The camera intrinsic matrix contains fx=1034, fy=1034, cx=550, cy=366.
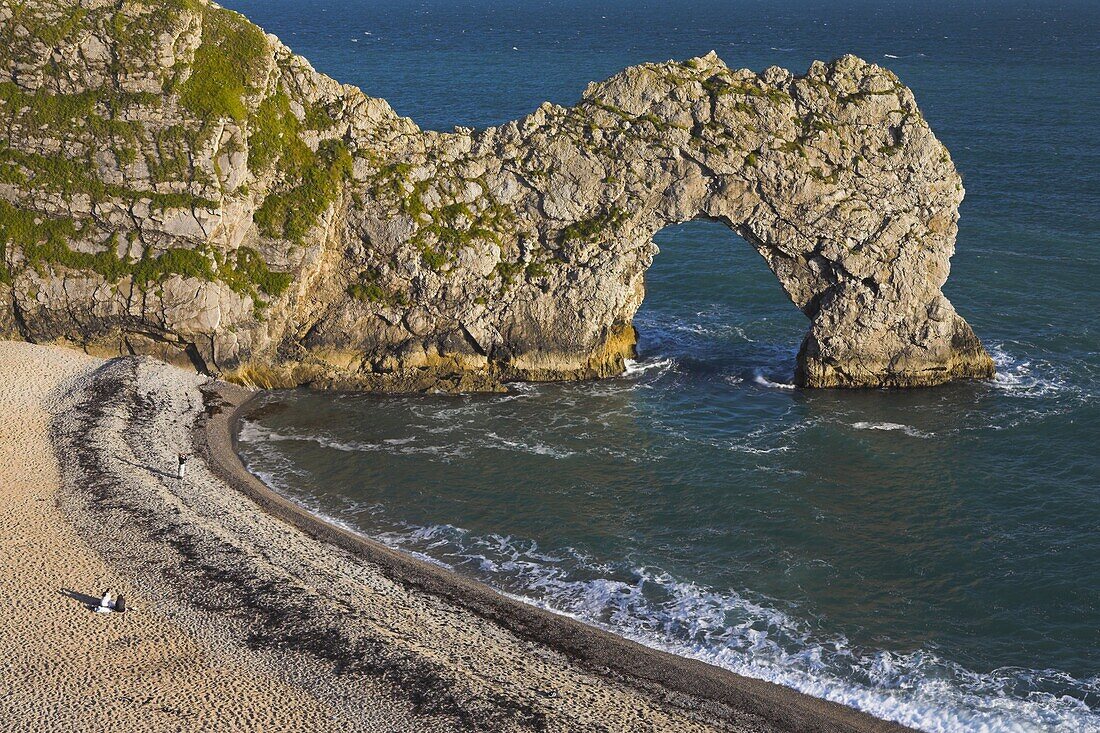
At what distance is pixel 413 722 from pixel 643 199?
110 ft

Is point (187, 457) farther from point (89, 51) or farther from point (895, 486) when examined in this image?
point (895, 486)

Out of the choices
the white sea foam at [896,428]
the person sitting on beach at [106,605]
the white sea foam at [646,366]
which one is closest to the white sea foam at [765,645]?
the person sitting on beach at [106,605]

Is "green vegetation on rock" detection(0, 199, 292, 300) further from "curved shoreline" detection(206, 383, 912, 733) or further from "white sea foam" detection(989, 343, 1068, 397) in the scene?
"white sea foam" detection(989, 343, 1068, 397)

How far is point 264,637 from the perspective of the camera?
34.0 metres

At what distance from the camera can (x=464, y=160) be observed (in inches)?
2216

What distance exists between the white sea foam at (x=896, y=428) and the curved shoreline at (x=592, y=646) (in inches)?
830

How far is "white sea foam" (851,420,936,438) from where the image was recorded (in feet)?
166

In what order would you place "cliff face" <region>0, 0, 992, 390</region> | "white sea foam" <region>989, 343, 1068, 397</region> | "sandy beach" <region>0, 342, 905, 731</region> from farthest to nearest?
"white sea foam" <region>989, 343, 1068, 397</region>
"cliff face" <region>0, 0, 992, 390</region>
"sandy beach" <region>0, 342, 905, 731</region>

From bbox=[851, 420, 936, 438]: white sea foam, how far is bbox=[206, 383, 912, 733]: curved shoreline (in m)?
21.1

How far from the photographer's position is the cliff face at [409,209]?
5334cm

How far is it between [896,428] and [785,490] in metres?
9.07

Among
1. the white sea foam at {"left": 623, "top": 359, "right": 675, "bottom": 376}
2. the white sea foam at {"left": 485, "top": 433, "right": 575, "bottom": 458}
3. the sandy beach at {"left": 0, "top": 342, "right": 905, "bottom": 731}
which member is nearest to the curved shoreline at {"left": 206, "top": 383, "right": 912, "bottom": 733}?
the sandy beach at {"left": 0, "top": 342, "right": 905, "bottom": 731}

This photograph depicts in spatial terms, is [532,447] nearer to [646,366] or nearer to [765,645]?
[646,366]

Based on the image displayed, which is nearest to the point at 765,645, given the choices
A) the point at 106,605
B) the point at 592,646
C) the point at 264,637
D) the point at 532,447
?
the point at 592,646
